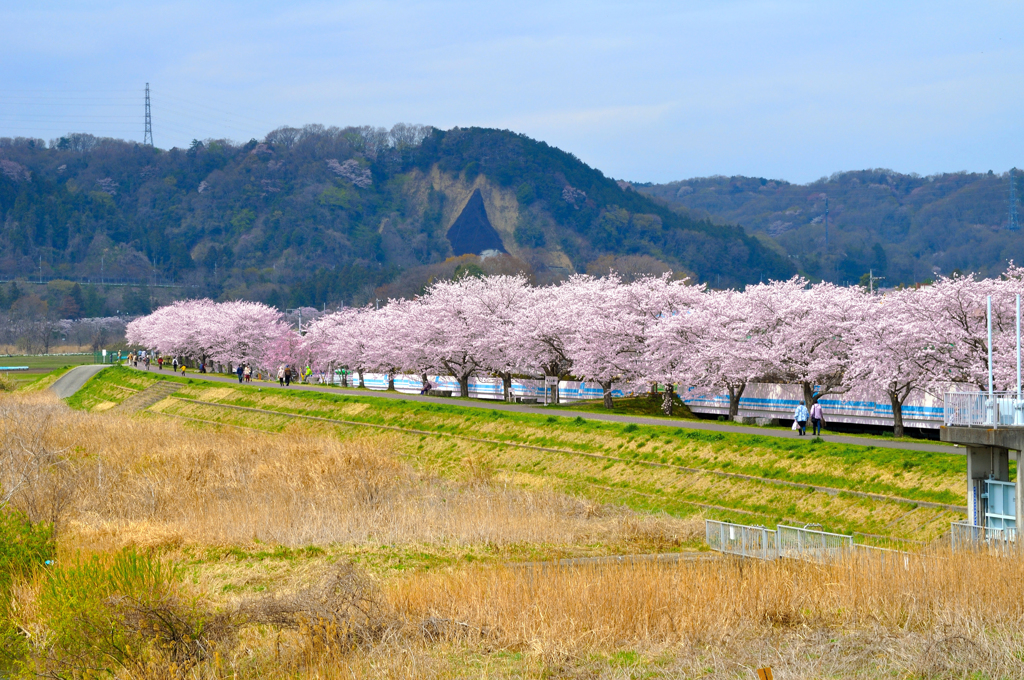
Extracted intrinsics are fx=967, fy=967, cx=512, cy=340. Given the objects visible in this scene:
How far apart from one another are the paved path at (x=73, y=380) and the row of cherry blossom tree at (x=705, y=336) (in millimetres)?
29313

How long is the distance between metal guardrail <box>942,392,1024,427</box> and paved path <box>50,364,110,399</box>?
83053 mm

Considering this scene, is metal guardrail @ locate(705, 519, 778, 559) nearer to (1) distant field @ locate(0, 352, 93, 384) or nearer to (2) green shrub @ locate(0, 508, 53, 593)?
(2) green shrub @ locate(0, 508, 53, 593)

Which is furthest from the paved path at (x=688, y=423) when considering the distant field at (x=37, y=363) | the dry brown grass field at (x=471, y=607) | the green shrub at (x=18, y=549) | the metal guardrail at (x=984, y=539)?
the distant field at (x=37, y=363)

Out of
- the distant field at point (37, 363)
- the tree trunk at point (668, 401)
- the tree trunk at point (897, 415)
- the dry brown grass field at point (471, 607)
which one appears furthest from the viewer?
the distant field at point (37, 363)

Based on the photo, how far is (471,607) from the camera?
50.9 feet

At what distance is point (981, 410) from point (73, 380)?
94.1 metres

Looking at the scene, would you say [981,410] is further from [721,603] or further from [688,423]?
[688,423]

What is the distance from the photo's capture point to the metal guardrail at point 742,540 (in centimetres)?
2102

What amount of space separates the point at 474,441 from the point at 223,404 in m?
28.9

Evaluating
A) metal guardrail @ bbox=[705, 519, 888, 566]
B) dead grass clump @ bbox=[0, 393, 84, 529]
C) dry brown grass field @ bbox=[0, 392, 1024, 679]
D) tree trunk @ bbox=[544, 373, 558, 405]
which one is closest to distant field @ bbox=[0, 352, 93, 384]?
tree trunk @ bbox=[544, 373, 558, 405]

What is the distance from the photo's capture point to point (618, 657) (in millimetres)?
13281

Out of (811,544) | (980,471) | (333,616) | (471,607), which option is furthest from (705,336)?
(333,616)

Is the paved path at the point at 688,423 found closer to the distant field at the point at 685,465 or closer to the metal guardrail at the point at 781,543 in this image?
the distant field at the point at 685,465

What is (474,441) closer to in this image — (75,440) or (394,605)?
(75,440)
